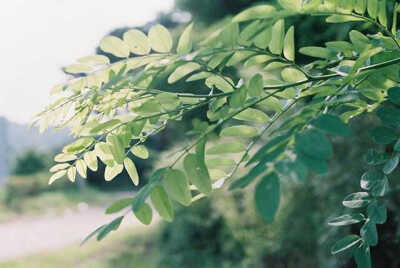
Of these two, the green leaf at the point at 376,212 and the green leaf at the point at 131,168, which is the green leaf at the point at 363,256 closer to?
the green leaf at the point at 376,212

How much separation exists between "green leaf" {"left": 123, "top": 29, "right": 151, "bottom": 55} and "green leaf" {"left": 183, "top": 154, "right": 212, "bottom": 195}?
0.21m

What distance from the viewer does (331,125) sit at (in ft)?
1.89

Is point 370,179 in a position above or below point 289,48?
below

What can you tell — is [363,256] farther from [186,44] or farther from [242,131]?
[186,44]

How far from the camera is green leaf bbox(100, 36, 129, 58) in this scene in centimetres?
81

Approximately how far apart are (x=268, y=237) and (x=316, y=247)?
3.00 feet

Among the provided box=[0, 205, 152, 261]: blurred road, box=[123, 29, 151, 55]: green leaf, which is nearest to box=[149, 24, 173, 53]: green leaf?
box=[123, 29, 151, 55]: green leaf

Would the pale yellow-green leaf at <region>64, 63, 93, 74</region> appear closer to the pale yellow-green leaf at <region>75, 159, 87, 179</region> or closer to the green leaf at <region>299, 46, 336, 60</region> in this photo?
the pale yellow-green leaf at <region>75, 159, 87, 179</region>

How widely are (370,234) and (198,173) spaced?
1.24 ft

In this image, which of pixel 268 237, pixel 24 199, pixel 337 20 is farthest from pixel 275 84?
pixel 24 199

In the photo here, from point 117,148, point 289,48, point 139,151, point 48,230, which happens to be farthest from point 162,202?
point 48,230

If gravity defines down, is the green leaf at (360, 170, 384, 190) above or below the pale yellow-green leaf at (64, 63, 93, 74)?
below

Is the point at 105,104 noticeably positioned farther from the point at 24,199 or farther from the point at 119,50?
the point at 24,199

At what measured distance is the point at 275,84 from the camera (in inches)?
35.1
